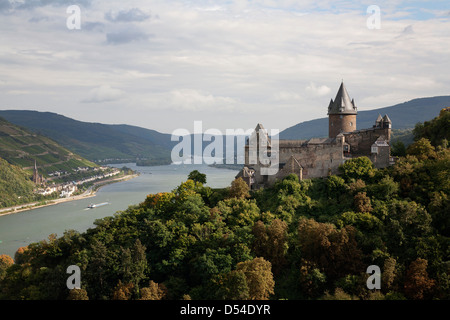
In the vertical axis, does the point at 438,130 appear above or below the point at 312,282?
above

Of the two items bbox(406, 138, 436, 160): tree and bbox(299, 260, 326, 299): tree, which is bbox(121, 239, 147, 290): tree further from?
bbox(406, 138, 436, 160): tree

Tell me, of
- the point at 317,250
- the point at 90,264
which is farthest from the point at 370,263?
the point at 90,264

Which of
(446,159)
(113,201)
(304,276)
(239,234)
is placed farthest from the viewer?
(113,201)

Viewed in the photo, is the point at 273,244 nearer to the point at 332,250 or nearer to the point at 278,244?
the point at 278,244

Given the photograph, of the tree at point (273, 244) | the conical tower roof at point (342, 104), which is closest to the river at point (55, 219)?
the conical tower roof at point (342, 104)

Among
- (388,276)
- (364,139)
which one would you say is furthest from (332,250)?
(364,139)
